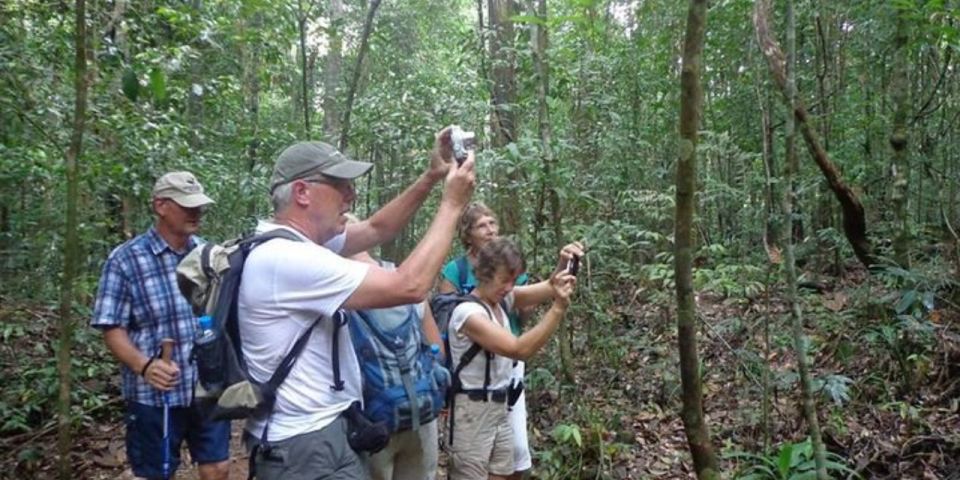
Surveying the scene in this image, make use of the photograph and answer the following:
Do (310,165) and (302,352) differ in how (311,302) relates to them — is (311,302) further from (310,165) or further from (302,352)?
(310,165)

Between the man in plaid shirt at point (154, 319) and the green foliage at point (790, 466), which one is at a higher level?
the man in plaid shirt at point (154, 319)

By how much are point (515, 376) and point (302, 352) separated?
1734 millimetres

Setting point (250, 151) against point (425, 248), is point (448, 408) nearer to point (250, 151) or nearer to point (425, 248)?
point (425, 248)

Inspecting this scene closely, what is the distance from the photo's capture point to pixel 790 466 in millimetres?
4215

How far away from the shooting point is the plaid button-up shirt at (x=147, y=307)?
377 centimetres

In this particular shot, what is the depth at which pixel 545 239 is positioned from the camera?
623 cm

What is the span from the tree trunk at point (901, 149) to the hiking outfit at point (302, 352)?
5.33 m

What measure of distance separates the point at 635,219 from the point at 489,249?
5.17m

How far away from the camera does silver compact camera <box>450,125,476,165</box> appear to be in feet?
8.78

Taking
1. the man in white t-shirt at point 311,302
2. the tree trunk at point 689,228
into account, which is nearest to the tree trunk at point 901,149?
the tree trunk at point 689,228

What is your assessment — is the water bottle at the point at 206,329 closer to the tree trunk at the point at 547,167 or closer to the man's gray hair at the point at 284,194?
the man's gray hair at the point at 284,194

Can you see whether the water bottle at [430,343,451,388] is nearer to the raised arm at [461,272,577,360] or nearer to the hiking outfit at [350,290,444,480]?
the hiking outfit at [350,290,444,480]

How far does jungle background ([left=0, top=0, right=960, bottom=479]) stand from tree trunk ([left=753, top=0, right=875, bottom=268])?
21mm

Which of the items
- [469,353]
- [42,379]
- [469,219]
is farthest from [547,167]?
[42,379]
